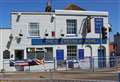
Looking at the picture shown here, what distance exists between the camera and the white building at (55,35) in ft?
157

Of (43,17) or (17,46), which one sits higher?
(43,17)

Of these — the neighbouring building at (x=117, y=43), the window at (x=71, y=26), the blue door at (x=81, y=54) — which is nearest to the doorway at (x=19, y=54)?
the window at (x=71, y=26)

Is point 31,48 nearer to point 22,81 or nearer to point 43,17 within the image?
point 43,17

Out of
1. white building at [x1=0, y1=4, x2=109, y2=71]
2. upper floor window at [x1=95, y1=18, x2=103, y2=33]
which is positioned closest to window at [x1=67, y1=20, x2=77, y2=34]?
white building at [x1=0, y1=4, x2=109, y2=71]

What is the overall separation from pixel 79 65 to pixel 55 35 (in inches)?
277

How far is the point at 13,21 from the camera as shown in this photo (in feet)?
156

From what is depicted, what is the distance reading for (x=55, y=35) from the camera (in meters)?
48.8

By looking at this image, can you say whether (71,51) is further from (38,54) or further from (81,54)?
(38,54)

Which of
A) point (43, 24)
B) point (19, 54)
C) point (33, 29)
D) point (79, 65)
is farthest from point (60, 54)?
point (79, 65)

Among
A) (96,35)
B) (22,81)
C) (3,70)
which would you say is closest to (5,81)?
(22,81)

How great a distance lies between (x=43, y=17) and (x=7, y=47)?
187 inches

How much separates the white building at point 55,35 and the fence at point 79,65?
6.38 feet

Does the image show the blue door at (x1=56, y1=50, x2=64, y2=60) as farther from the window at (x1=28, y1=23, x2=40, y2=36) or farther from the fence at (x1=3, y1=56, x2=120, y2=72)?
the fence at (x1=3, y1=56, x2=120, y2=72)

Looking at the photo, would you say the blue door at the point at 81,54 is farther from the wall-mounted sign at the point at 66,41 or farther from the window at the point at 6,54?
the window at the point at 6,54
